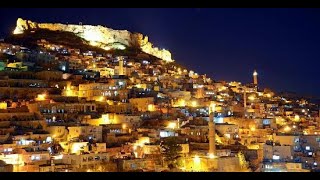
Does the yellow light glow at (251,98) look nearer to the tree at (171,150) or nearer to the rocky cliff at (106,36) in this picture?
the rocky cliff at (106,36)

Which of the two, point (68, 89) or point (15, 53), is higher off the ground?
point (15, 53)

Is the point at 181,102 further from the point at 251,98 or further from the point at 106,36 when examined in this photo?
the point at 106,36

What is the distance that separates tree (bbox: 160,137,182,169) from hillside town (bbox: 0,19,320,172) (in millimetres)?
20

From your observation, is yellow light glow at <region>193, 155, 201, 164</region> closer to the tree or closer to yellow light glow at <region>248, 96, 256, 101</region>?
the tree

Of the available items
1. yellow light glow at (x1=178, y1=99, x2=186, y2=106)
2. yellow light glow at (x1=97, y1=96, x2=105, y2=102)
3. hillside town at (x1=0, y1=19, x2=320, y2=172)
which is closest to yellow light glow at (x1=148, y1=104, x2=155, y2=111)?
hillside town at (x1=0, y1=19, x2=320, y2=172)

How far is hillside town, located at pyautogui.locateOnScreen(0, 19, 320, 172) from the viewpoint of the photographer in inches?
322

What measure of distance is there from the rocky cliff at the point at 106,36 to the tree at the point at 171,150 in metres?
15.8

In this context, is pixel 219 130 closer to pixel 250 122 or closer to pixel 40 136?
pixel 250 122

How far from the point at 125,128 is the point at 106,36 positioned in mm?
15846

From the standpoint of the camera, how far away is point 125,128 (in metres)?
10.5

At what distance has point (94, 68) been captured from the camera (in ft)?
56.5

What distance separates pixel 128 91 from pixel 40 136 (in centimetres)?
491

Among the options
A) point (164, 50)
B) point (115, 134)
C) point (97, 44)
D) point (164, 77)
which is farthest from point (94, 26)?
point (115, 134)

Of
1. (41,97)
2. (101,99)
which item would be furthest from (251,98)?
(41,97)
